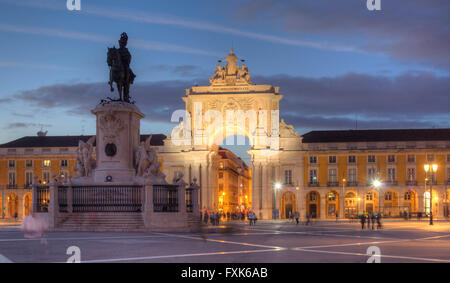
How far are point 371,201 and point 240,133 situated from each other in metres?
18.4

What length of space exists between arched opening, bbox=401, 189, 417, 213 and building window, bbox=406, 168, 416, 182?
1.47 metres

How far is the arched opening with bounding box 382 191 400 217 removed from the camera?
78.7m

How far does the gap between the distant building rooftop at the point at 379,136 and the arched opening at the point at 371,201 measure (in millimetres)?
6769

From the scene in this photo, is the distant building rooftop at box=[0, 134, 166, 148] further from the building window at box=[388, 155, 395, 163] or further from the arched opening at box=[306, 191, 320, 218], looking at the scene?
the building window at box=[388, 155, 395, 163]

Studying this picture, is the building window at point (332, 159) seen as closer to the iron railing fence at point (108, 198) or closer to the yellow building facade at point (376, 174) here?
the yellow building facade at point (376, 174)

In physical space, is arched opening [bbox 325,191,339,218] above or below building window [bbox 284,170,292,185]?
below

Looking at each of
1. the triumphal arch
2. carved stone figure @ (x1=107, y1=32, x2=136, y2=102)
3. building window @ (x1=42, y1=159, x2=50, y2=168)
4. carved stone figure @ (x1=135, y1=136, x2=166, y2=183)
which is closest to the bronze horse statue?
carved stone figure @ (x1=107, y1=32, x2=136, y2=102)

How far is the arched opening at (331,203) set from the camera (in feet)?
262

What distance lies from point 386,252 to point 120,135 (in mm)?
14444

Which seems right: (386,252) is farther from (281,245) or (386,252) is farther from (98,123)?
(98,123)

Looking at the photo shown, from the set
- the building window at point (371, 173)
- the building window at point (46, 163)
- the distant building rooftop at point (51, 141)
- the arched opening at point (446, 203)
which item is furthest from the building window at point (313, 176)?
the building window at point (46, 163)

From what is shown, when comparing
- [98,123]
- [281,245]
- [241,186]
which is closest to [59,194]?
[98,123]

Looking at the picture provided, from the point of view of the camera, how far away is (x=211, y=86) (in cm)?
8081

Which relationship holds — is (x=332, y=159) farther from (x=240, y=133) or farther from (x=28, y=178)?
(x=28, y=178)
